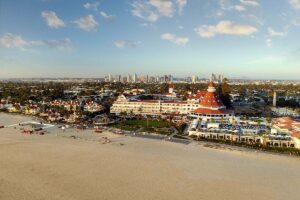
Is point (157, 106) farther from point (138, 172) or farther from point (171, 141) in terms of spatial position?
point (138, 172)

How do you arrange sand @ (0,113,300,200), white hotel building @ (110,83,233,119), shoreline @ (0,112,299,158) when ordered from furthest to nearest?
1. white hotel building @ (110,83,233,119)
2. shoreline @ (0,112,299,158)
3. sand @ (0,113,300,200)

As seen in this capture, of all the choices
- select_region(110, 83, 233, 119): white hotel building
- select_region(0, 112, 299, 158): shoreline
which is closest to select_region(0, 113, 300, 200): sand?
select_region(0, 112, 299, 158): shoreline

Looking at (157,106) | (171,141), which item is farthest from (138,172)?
(157,106)

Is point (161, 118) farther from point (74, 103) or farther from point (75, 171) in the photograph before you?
point (75, 171)

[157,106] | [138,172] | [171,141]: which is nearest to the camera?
[138,172]

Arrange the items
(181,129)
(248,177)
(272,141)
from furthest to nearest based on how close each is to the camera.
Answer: (181,129), (272,141), (248,177)

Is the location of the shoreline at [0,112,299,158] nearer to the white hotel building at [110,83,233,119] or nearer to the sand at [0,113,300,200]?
the sand at [0,113,300,200]

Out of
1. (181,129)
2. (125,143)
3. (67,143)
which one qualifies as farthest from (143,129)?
(67,143)

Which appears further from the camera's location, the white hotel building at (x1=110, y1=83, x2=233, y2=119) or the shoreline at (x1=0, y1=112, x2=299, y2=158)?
the white hotel building at (x1=110, y1=83, x2=233, y2=119)

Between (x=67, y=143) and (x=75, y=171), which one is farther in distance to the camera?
(x=67, y=143)
